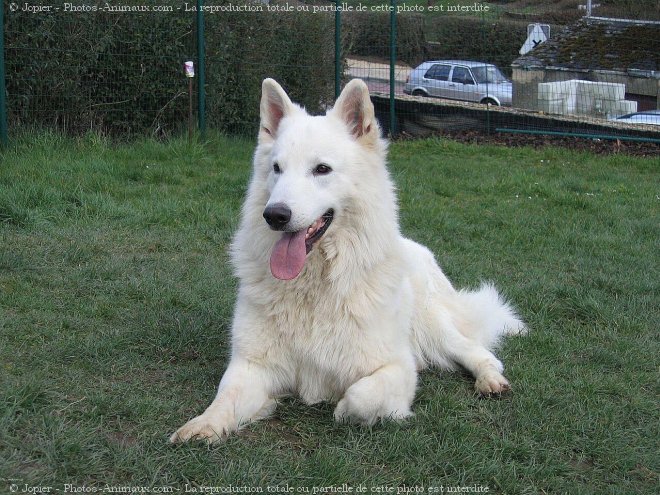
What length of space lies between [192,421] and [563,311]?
111 inches

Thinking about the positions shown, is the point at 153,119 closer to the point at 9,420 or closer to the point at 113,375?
the point at 113,375

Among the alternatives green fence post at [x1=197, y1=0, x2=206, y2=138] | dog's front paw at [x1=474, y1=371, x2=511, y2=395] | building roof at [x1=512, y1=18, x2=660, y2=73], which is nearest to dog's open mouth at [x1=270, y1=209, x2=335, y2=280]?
dog's front paw at [x1=474, y1=371, x2=511, y2=395]

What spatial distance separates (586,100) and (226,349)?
1099cm

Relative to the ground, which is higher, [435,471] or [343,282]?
[343,282]

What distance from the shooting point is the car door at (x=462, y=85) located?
557 inches

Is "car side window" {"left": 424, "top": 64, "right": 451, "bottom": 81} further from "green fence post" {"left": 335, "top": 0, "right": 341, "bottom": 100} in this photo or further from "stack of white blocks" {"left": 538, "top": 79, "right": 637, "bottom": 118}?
"green fence post" {"left": 335, "top": 0, "right": 341, "bottom": 100}

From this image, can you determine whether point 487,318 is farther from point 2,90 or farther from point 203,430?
point 2,90

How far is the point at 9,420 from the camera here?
8.97 ft

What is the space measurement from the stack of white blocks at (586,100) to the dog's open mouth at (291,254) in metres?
10.8

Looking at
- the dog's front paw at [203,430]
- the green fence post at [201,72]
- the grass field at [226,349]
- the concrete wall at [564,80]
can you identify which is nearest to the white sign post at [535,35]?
the concrete wall at [564,80]

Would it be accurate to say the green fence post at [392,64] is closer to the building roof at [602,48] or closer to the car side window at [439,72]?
the car side window at [439,72]

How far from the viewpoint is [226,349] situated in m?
3.89

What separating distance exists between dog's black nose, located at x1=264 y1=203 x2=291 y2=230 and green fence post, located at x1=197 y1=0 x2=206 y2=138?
7035mm

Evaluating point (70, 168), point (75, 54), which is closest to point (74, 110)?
point (75, 54)
